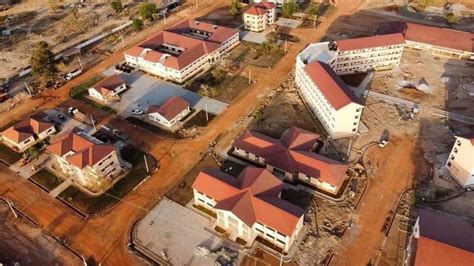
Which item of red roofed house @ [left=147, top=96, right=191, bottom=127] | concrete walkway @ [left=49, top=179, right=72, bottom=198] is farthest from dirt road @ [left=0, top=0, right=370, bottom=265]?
red roofed house @ [left=147, top=96, right=191, bottom=127]

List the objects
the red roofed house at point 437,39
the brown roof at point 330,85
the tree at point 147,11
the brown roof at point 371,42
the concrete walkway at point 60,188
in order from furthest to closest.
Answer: the tree at point 147,11 < the red roofed house at point 437,39 < the brown roof at point 371,42 < the brown roof at point 330,85 < the concrete walkway at point 60,188

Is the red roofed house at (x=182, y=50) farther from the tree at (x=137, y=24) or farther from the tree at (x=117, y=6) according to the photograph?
the tree at (x=117, y=6)

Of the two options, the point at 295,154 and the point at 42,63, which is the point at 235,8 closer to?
the point at 42,63

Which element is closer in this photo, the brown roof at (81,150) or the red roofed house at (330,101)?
the brown roof at (81,150)

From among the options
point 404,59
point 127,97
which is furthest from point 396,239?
point 127,97

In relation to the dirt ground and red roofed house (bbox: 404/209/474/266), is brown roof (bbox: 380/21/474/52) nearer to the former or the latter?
red roofed house (bbox: 404/209/474/266)

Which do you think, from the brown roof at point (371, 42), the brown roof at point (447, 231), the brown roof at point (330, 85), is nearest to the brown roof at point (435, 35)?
the brown roof at point (371, 42)
